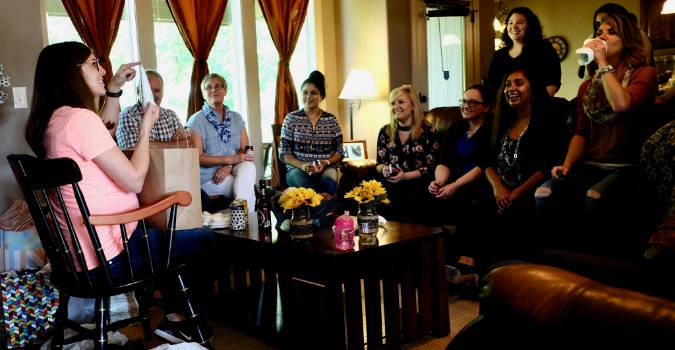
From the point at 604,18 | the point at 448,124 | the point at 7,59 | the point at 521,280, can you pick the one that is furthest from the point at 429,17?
the point at 521,280

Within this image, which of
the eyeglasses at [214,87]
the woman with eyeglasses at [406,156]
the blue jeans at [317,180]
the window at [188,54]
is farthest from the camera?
the window at [188,54]

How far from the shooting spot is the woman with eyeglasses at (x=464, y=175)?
10.7ft

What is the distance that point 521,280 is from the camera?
2.72 ft

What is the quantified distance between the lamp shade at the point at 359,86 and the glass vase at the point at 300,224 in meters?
3.03

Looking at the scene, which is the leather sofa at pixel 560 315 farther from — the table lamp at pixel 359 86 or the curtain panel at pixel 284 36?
the curtain panel at pixel 284 36

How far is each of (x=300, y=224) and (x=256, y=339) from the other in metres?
0.60

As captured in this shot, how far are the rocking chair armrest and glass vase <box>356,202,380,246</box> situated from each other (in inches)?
27.1

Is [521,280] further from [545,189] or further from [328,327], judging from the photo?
[545,189]

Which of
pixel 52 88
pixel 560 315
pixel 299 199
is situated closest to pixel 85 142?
pixel 52 88

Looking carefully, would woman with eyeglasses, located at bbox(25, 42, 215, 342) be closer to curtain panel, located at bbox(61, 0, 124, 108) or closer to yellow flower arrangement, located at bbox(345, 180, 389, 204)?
yellow flower arrangement, located at bbox(345, 180, 389, 204)

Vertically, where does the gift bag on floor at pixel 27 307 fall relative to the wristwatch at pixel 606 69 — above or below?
below

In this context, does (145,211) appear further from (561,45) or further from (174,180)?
(561,45)

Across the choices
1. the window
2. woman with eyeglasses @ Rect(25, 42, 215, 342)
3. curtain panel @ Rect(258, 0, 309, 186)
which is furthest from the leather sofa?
curtain panel @ Rect(258, 0, 309, 186)

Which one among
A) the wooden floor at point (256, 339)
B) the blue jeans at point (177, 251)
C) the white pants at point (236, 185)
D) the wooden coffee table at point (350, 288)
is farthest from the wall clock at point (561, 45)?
the blue jeans at point (177, 251)
